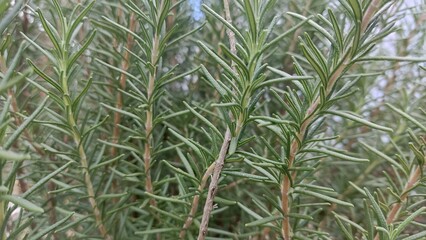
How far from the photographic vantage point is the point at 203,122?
81 cm

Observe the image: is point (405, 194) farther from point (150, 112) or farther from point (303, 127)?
point (150, 112)

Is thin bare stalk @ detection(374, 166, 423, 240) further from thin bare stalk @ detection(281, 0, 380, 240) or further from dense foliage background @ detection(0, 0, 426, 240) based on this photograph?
thin bare stalk @ detection(281, 0, 380, 240)

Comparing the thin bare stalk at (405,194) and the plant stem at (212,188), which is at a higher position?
the thin bare stalk at (405,194)

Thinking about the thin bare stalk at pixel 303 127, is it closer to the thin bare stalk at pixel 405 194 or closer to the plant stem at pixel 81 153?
the thin bare stalk at pixel 405 194

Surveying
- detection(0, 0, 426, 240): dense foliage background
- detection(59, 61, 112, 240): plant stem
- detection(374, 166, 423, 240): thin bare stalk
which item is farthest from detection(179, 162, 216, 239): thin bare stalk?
detection(374, 166, 423, 240): thin bare stalk

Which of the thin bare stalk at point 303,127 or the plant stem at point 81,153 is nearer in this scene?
the thin bare stalk at point 303,127

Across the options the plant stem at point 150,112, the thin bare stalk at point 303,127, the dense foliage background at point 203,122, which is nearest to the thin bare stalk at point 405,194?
the dense foliage background at point 203,122

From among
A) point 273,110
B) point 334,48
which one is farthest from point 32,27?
point 334,48

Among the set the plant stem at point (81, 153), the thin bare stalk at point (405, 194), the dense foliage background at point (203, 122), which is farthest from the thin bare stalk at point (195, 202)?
the thin bare stalk at point (405, 194)

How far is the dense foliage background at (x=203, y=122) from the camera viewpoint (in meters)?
0.50

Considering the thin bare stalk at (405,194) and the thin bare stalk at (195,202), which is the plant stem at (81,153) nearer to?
the thin bare stalk at (195,202)

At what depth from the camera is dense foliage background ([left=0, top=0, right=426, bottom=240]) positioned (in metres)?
0.50

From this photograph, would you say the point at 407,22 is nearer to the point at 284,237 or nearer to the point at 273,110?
the point at 273,110

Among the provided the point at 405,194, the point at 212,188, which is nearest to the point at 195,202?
the point at 212,188
